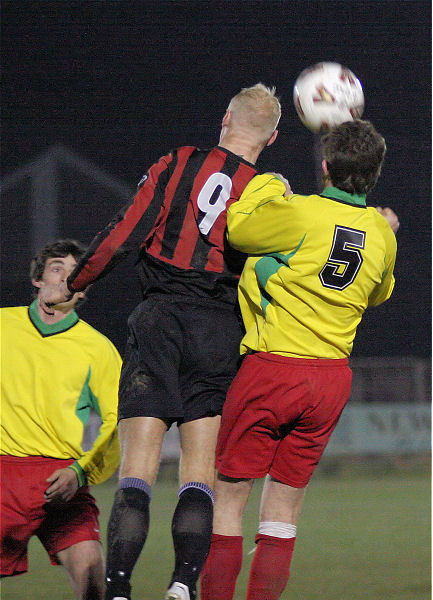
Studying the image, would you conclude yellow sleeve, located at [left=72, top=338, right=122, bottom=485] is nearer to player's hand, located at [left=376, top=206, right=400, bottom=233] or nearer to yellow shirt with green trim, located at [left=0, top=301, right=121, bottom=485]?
yellow shirt with green trim, located at [left=0, top=301, right=121, bottom=485]

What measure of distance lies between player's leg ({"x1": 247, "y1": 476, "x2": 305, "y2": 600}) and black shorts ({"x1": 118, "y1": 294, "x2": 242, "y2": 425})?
1.33 feet

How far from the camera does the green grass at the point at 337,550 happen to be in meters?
5.84

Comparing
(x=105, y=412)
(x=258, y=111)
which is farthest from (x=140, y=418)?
(x=258, y=111)

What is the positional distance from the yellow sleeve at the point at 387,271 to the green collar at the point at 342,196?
0.46ft

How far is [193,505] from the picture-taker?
3281mm

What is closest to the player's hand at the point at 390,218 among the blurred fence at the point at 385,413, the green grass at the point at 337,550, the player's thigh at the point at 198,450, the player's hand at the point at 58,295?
the player's thigh at the point at 198,450

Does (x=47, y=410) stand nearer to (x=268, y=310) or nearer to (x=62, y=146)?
(x=268, y=310)

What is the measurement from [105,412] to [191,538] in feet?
4.03

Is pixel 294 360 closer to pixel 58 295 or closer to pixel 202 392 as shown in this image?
pixel 202 392

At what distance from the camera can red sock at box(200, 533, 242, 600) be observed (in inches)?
140

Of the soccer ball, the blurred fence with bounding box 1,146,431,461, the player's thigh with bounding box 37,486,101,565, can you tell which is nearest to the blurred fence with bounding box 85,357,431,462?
the blurred fence with bounding box 1,146,431,461

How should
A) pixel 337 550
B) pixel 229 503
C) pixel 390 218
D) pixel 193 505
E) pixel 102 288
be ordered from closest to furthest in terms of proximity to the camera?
pixel 193 505 < pixel 229 503 < pixel 390 218 < pixel 337 550 < pixel 102 288

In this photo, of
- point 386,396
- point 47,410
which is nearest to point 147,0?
point 386,396

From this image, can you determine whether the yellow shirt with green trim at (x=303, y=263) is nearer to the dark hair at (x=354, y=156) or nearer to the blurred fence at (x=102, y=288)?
the dark hair at (x=354, y=156)
